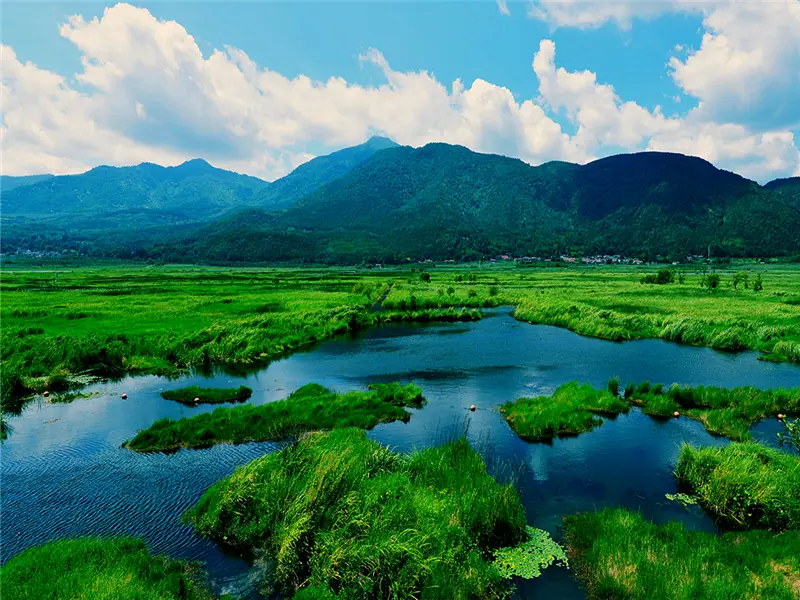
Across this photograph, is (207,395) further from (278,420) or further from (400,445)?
(400,445)

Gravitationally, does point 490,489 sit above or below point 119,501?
above

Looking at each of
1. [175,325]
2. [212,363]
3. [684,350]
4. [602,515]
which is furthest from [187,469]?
[684,350]

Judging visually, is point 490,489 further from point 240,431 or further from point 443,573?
point 240,431

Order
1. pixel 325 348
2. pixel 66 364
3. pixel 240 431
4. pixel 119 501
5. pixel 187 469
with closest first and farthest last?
pixel 119 501
pixel 187 469
pixel 240 431
pixel 66 364
pixel 325 348

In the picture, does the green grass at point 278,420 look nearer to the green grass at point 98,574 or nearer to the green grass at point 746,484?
the green grass at point 98,574

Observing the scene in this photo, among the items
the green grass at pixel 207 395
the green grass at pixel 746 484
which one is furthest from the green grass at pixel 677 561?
the green grass at pixel 207 395

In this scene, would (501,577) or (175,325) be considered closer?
(501,577)
